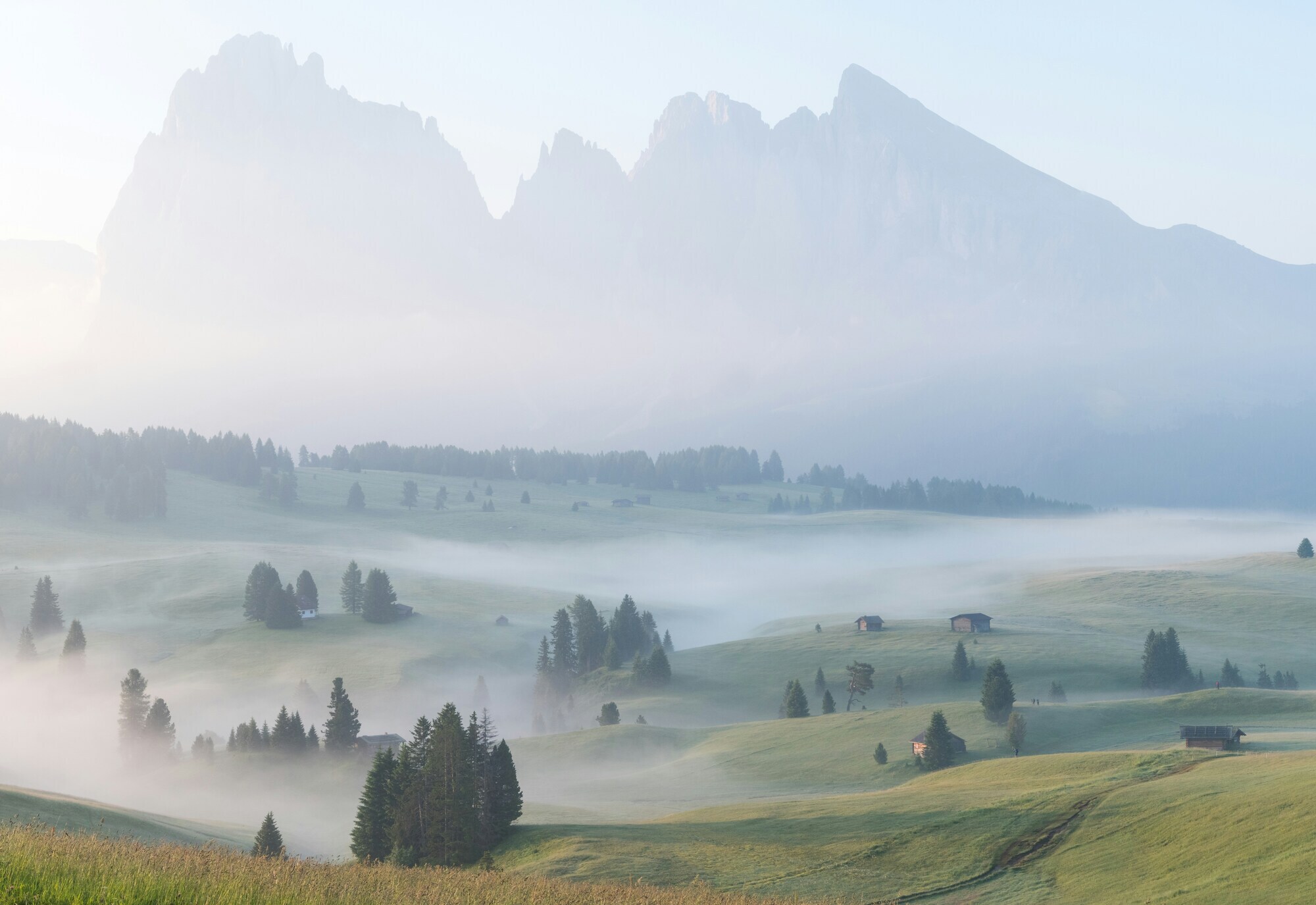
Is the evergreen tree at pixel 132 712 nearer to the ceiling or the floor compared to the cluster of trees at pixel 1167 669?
nearer to the floor

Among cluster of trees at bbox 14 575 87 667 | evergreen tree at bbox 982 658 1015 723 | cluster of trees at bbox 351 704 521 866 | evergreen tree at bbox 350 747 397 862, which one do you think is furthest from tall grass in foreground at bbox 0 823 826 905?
cluster of trees at bbox 14 575 87 667

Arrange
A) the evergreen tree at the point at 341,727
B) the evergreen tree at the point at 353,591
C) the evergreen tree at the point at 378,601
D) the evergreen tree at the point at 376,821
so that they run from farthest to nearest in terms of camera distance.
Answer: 1. the evergreen tree at the point at 353,591
2. the evergreen tree at the point at 378,601
3. the evergreen tree at the point at 341,727
4. the evergreen tree at the point at 376,821

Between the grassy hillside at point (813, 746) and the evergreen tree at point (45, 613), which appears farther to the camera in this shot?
the evergreen tree at point (45, 613)

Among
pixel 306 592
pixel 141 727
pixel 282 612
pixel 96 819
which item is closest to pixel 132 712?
pixel 141 727

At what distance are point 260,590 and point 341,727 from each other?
74066 mm

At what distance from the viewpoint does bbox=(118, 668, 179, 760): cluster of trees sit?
373 ft

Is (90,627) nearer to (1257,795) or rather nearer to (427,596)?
(427,596)

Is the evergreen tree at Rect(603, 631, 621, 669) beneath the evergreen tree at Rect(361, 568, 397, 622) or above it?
beneath

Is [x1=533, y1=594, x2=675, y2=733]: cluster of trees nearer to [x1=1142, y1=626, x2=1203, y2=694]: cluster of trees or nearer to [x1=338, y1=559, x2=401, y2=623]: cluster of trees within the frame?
[x1=338, y1=559, x2=401, y2=623]: cluster of trees

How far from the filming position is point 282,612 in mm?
169250

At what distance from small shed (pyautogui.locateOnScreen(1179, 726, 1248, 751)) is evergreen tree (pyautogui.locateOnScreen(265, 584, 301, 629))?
129 meters

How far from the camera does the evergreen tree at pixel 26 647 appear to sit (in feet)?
501

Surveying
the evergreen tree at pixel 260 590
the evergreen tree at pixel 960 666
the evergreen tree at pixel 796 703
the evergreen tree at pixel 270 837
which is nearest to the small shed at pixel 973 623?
the evergreen tree at pixel 960 666

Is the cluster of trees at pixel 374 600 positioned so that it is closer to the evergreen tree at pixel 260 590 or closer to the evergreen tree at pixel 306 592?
the evergreen tree at pixel 306 592
